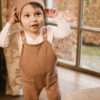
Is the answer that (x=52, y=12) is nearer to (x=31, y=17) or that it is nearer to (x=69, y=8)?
(x=31, y=17)

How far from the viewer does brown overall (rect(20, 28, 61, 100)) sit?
5.15 ft

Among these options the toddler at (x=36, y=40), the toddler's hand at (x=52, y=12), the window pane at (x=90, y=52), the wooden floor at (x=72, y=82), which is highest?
the toddler's hand at (x=52, y=12)

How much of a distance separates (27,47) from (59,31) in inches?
9.9

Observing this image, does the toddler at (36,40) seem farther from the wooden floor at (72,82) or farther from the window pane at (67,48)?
the window pane at (67,48)

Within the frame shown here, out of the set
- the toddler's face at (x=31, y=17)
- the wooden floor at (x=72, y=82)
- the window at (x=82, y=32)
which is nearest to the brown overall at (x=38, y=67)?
the toddler's face at (x=31, y=17)

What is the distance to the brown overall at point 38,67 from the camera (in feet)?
5.15

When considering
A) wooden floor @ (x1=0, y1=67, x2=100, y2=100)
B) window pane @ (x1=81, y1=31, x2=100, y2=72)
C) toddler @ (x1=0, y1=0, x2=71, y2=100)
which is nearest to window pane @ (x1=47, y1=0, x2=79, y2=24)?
window pane @ (x1=81, y1=31, x2=100, y2=72)

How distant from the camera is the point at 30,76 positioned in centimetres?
162

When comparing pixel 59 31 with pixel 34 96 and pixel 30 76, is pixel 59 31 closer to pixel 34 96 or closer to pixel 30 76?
pixel 30 76

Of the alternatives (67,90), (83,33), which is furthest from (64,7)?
(67,90)

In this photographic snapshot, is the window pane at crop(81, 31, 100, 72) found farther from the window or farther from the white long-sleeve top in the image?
the white long-sleeve top

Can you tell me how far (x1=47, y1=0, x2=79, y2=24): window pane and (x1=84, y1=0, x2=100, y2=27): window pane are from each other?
110 millimetres

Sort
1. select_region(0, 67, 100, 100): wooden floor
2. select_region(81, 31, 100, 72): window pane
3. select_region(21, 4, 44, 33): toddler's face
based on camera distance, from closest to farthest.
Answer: select_region(21, 4, 44, 33): toddler's face → select_region(0, 67, 100, 100): wooden floor → select_region(81, 31, 100, 72): window pane

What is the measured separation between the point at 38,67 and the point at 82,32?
106cm
